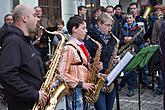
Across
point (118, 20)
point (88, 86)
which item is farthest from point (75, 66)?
point (118, 20)

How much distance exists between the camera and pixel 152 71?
841 centimetres

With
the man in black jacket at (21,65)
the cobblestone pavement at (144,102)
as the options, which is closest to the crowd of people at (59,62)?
the man in black jacket at (21,65)

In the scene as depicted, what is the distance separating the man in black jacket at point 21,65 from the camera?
3.08 m

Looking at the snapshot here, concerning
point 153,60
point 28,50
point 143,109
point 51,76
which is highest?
point 28,50

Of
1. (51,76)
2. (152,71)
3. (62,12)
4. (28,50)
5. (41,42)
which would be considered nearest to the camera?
(28,50)

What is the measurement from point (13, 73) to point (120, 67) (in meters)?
1.71

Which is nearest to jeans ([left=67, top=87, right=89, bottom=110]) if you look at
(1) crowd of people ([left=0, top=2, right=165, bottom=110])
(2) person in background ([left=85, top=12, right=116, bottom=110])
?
(1) crowd of people ([left=0, top=2, right=165, bottom=110])

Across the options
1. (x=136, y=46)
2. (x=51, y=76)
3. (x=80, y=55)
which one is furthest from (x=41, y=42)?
(x=51, y=76)

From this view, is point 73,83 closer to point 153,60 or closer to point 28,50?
point 28,50

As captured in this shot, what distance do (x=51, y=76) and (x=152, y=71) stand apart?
17.0ft

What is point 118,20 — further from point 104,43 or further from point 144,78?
point 104,43

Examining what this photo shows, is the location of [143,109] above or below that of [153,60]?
below

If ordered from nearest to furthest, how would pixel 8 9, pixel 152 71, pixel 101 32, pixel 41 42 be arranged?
pixel 101 32
pixel 41 42
pixel 152 71
pixel 8 9

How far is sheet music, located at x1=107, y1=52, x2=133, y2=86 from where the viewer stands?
4.40m
